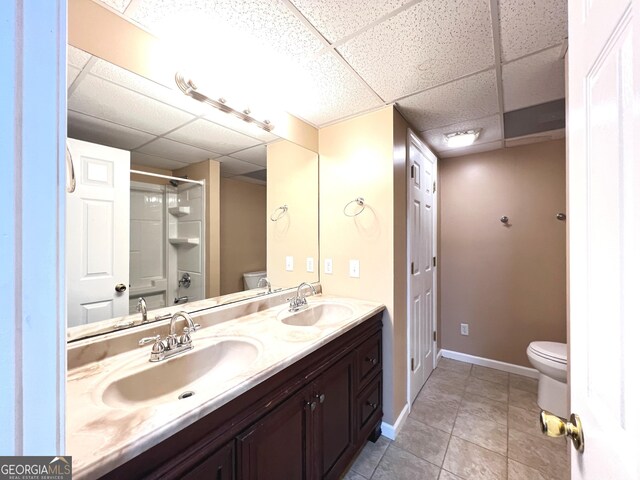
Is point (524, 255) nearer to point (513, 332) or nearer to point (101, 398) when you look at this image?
point (513, 332)

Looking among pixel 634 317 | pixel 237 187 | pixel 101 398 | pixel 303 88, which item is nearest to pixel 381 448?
pixel 101 398

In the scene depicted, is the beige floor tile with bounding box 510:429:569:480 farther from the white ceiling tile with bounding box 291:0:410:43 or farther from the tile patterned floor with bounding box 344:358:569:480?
the white ceiling tile with bounding box 291:0:410:43

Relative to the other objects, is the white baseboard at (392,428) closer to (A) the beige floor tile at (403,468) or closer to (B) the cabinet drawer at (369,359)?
(A) the beige floor tile at (403,468)

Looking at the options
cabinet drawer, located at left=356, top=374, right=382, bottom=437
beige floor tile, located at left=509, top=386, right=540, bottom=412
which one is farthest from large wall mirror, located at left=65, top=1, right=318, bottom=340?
beige floor tile, located at left=509, top=386, right=540, bottom=412

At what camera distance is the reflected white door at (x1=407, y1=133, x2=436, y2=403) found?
2049mm

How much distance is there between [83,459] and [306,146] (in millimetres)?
1922

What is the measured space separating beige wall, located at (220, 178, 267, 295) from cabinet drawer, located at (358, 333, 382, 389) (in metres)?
0.85

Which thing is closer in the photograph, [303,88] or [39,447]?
[39,447]

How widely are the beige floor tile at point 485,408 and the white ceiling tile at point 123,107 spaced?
2.77 m

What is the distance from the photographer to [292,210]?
6.55 ft

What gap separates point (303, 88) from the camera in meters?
1.56

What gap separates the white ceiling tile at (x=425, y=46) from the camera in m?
1.04

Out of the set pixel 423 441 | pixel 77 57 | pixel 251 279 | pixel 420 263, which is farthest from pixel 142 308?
pixel 420 263

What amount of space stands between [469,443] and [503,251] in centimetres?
175
